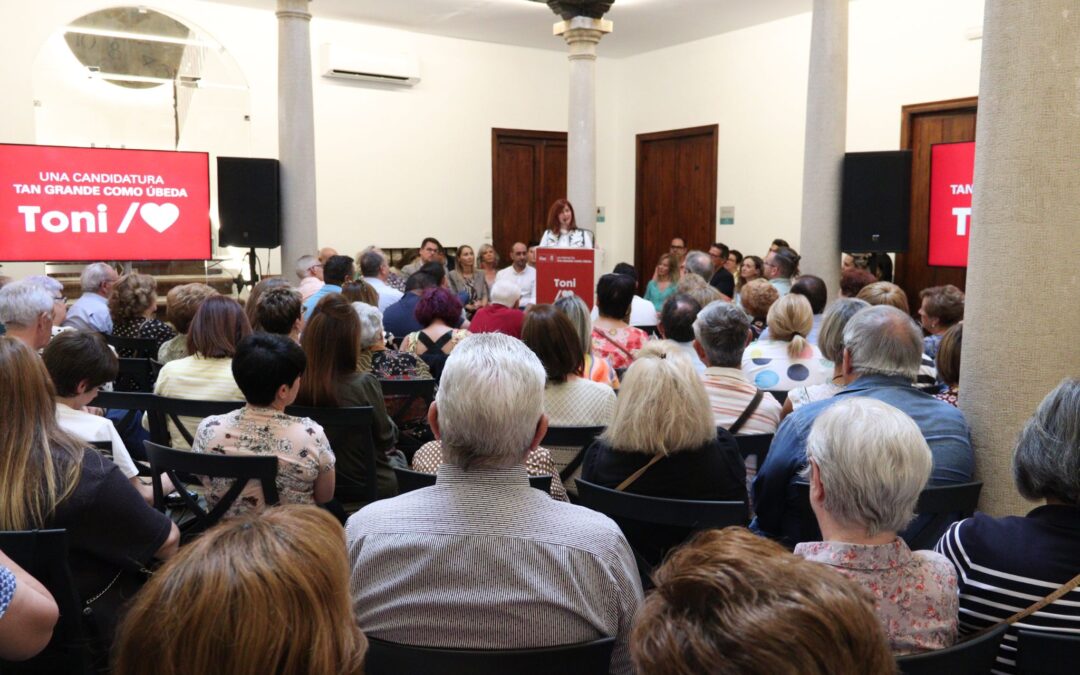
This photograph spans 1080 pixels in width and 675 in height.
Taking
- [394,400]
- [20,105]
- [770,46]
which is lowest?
[394,400]

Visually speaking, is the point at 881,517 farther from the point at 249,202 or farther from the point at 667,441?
the point at 249,202

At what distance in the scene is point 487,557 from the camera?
165cm

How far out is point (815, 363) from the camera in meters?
3.99

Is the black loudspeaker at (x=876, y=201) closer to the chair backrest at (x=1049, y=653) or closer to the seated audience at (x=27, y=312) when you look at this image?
the seated audience at (x=27, y=312)

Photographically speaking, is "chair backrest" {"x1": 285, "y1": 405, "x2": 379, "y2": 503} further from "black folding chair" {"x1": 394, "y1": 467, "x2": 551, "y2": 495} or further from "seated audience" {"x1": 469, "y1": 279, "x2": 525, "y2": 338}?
"seated audience" {"x1": 469, "y1": 279, "x2": 525, "y2": 338}

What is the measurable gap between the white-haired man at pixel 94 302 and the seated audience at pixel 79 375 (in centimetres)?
271

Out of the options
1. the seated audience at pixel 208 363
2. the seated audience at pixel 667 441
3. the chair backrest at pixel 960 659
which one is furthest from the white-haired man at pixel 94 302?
the chair backrest at pixel 960 659

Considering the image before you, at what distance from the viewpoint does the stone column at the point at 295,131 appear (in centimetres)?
800

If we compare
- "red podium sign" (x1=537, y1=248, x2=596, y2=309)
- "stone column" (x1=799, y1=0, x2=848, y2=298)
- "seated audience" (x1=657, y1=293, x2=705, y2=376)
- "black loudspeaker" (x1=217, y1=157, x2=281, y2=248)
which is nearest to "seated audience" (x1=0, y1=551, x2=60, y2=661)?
"seated audience" (x1=657, y1=293, x2=705, y2=376)

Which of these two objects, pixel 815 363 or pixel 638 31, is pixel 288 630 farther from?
pixel 638 31

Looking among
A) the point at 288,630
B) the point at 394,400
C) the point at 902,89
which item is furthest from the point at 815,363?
the point at 902,89

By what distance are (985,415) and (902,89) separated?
25.7 ft

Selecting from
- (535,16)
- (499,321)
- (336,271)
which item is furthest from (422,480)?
(535,16)

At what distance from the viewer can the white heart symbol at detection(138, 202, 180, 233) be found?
27.8ft
